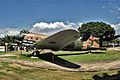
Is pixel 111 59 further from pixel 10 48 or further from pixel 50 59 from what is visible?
pixel 10 48

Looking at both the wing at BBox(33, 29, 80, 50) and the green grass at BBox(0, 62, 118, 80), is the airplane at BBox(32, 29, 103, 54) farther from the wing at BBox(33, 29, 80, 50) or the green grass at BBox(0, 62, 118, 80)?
the green grass at BBox(0, 62, 118, 80)

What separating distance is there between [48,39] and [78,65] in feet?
18.3

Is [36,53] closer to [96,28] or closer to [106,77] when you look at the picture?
[106,77]

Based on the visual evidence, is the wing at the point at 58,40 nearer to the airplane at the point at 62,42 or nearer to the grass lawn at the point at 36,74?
the airplane at the point at 62,42

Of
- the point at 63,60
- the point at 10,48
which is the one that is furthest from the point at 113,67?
the point at 10,48

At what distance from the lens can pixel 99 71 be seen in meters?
28.1

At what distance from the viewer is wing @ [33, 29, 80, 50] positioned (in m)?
32.6

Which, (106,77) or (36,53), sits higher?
(36,53)

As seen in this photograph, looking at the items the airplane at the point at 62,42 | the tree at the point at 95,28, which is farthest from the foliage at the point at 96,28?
the airplane at the point at 62,42

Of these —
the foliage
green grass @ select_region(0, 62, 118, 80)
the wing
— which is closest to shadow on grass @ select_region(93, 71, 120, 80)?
green grass @ select_region(0, 62, 118, 80)

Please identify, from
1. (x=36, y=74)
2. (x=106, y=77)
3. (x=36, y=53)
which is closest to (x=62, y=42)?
(x=36, y=53)

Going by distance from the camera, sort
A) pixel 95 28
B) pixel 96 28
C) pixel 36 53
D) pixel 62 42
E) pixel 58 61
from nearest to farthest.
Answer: pixel 58 61, pixel 62 42, pixel 36 53, pixel 96 28, pixel 95 28

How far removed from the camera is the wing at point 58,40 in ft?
107

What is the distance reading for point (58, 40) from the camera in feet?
117
